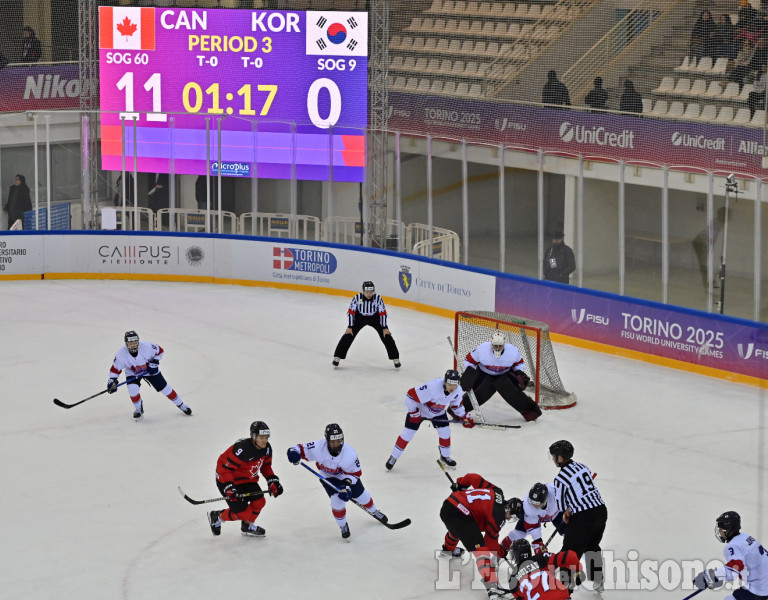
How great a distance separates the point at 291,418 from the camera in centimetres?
1194

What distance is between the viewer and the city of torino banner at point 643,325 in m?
Answer: 13.1

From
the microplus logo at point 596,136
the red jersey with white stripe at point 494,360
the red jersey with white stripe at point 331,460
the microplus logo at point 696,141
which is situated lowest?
the red jersey with white stripe at point 331,460

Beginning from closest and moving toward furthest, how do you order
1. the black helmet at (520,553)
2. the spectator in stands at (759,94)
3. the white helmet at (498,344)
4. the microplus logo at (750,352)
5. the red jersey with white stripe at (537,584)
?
1. the red jersey with white stripe at (537,584)
2. the black helmet at (520,553)
3. the white helmet at (498,344)
4. the microplus logo at (750,352)
5. the spectator in stands at (759,94)

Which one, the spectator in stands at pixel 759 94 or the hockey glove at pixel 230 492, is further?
the spectator in stands at pixel 759 94

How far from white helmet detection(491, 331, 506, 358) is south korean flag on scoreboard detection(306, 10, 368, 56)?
26.2ft

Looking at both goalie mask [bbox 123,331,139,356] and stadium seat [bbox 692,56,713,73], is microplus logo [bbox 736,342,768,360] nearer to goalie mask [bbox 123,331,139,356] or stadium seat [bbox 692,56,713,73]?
stadium seat [bbox 692,56,713,73]

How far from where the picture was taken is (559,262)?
49.5 feet

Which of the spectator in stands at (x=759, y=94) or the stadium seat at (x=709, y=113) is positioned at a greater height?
the spectator in stands at (x=759, y=94)

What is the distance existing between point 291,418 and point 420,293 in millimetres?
4873

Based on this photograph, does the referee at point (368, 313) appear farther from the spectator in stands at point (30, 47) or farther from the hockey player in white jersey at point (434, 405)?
the spectator in stands at point (30, 47)

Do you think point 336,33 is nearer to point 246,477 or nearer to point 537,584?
point 246,477

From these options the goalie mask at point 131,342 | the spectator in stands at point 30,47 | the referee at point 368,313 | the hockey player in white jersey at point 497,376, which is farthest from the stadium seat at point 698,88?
the spectator in stands at point 30,47

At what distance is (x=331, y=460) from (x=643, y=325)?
21.0ft

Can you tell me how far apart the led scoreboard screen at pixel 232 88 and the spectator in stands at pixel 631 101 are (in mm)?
3826
